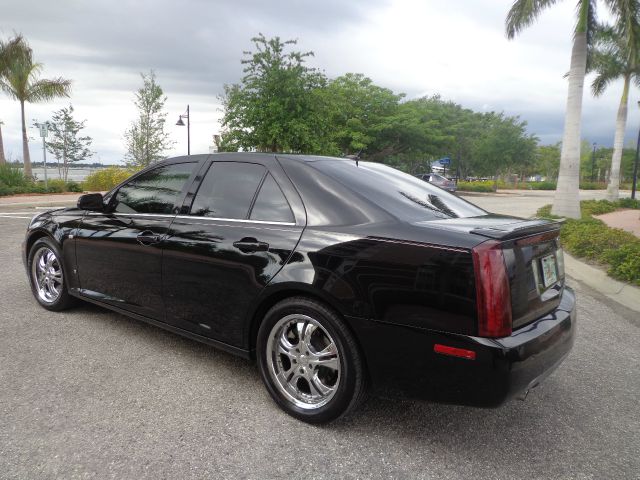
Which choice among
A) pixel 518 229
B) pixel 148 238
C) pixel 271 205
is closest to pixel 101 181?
pixel 148 238

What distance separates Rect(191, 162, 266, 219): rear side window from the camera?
3.27 m

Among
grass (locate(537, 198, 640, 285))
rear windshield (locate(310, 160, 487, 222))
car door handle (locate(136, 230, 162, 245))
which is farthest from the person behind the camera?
grass (locate(537, 198, 640, 285))

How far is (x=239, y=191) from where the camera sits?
10.9 feet

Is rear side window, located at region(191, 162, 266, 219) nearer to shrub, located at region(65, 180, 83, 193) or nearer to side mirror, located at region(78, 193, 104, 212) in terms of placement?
side mirror, located at region(78, 193, 104, 212)

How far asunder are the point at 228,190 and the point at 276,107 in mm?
14958

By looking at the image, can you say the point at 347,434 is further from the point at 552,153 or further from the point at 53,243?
the point at 552,153

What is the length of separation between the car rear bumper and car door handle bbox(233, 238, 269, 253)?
762 mm

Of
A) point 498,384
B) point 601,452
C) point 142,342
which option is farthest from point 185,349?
point 601,452

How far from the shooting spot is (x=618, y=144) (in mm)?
23016

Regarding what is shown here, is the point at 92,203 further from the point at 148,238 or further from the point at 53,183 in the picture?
the point at 53,183

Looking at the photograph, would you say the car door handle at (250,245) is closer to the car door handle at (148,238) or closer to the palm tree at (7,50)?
the car door handle at (148,238)

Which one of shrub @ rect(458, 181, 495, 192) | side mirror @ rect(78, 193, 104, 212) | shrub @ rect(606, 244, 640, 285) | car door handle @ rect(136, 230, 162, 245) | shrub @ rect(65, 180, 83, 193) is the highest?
side mirror @ rect(78, 193, 104, 212)

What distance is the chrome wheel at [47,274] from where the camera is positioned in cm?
468

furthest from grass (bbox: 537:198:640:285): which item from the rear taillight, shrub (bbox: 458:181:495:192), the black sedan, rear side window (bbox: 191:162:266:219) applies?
shrub (bbox: 458:181:495:192)
